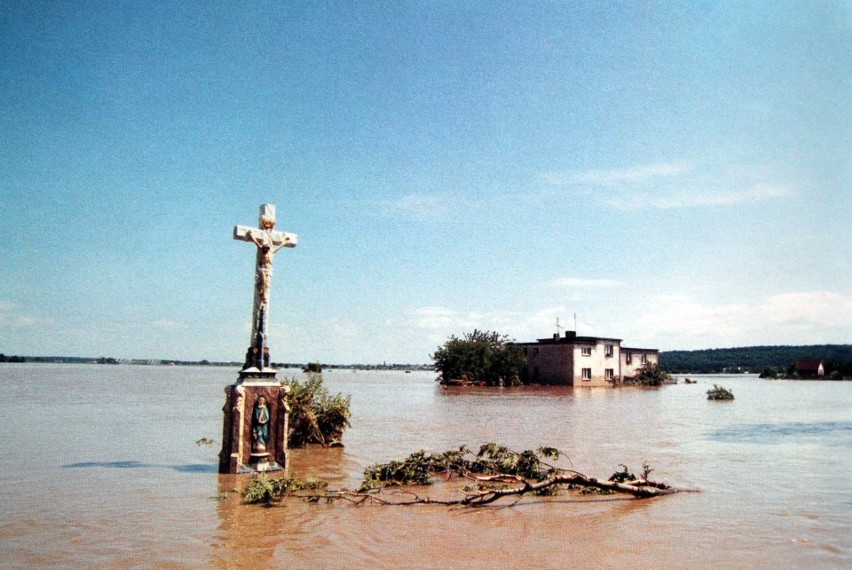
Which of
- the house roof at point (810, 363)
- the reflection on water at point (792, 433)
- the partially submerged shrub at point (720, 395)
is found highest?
the house roof at point (810, 363)

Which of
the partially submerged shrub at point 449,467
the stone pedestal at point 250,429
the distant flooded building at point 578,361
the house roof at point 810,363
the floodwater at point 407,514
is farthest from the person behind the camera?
the distant flooded building at point 578,361

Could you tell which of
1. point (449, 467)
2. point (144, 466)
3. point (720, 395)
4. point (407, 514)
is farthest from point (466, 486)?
point (720, 395)

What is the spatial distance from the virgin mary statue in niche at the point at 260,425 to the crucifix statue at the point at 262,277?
2.16 feet

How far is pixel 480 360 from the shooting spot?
61906 mm

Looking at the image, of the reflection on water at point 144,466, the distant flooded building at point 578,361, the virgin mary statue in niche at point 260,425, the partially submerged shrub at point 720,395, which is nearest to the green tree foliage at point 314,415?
the reflection on water at point 144,466

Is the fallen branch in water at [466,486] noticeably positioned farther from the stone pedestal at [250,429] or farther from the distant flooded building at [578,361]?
the distant flooded building at [578,361]

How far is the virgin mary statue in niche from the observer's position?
12.0 m

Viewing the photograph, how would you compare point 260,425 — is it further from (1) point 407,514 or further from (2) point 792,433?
(2) point 792,433

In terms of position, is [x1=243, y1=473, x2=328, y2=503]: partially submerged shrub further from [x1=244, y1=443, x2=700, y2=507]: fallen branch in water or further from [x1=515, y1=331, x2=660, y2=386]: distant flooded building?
[x1=515, y1=331, x2=660, y2=386]: distant flooded building

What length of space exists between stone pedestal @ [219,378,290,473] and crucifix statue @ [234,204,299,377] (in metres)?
0.35

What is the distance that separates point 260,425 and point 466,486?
455cm

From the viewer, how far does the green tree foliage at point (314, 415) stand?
16.2m

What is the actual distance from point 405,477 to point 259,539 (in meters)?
4.14

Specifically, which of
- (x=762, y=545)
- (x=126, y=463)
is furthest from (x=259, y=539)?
(x=126, y=463)
